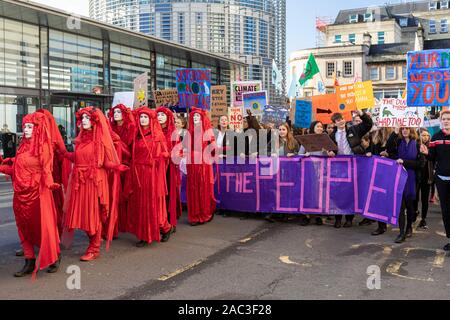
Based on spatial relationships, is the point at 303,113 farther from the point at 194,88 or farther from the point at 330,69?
the point at 330,69

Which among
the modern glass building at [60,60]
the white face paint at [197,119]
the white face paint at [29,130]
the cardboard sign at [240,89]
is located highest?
the modern glass building at [60,60]

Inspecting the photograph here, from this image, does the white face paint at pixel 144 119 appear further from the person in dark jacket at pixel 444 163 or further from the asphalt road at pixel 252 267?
the person in dark jacket at pixel 444 163

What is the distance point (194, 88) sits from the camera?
10.5 meters

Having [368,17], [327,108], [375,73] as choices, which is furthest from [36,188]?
[368,17]

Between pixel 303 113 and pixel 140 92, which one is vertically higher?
pixel 140 92

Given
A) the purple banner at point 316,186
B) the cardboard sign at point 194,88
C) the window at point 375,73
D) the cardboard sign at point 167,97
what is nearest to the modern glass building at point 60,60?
the cardboard sign at point 167,97

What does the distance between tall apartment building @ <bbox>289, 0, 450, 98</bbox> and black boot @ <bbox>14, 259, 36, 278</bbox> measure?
51.6m

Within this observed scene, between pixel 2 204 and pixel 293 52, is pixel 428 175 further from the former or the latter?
pixel 293 52

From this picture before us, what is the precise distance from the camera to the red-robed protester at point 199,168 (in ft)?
27.3

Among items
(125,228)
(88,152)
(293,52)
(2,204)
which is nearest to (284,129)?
(125,228)

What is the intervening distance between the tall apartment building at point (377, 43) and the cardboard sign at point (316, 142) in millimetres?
48115

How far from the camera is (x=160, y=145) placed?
6.99 meters

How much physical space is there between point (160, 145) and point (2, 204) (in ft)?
17.6

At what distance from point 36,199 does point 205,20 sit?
244ft
